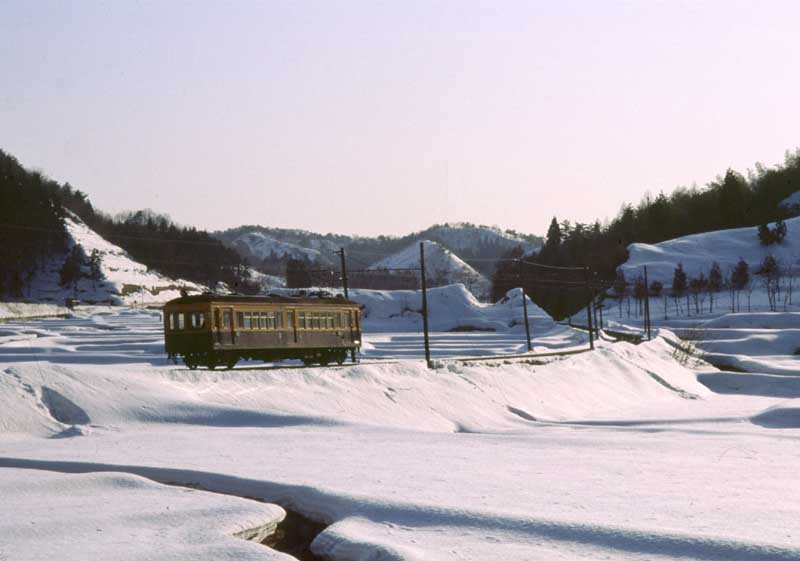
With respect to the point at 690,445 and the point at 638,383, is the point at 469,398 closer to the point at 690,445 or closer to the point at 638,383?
the point at 690,445

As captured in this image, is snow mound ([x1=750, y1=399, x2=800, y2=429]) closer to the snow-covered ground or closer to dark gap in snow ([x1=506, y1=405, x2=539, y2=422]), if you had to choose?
dark gap in snow ([x1=506, y1=405, x2=539, y2=422])

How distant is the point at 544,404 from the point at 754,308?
265 feet

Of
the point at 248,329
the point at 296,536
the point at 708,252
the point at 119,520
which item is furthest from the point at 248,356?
the point at 708,252

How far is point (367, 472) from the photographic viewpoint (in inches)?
577

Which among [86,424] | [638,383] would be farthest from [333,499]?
[638,383]

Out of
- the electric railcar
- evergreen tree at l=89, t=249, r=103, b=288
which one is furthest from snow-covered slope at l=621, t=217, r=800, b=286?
the electric railcar

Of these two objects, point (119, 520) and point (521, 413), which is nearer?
point (119, 520)

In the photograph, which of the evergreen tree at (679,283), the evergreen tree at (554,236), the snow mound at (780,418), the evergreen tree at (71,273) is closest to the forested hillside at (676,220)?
the evergreen tree at (554,236)

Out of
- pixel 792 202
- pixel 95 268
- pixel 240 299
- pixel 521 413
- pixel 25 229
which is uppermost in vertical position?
pixel 792 202

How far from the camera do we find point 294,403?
25359 millimetres

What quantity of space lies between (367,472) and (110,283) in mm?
112812

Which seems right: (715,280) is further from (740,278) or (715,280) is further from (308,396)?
(308,396)

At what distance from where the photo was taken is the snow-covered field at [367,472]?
1020 cm

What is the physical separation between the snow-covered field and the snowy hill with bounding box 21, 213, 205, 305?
286ft
